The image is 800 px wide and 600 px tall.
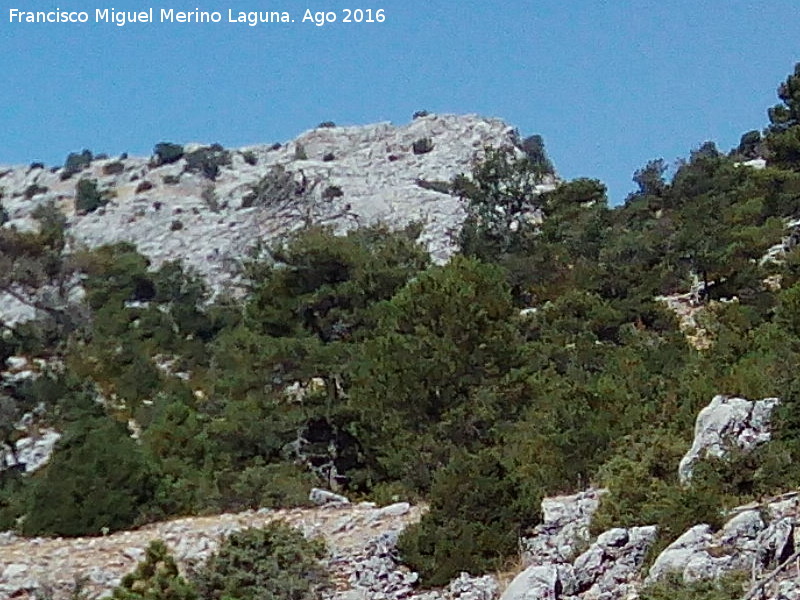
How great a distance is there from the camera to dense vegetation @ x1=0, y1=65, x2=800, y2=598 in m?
13.0

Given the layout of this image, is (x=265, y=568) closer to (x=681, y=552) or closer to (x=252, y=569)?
(x=252, y=569)

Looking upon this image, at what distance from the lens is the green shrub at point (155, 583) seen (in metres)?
11.2

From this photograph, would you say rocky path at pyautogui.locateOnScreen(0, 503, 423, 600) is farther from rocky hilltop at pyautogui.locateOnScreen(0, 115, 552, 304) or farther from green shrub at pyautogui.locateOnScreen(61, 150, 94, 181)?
green shrub at pyautogui.locateOnScreen(61, 150, 94, 181)

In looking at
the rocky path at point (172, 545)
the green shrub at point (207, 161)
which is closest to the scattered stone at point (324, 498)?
the rocky path at point (172, 545)

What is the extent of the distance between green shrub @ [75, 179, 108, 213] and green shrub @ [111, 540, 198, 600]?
61184 millimetres

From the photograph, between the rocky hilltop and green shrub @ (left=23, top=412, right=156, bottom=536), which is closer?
green shrub @ (left=23, top=412, right=156, bottom=536)

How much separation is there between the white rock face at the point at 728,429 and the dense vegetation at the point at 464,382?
279 mm

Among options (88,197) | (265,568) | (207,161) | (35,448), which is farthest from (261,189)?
(265,568)

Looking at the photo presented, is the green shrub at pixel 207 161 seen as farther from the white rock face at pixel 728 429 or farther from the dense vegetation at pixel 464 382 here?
the white rock face at pixel 728 429

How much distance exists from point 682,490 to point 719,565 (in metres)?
2.08

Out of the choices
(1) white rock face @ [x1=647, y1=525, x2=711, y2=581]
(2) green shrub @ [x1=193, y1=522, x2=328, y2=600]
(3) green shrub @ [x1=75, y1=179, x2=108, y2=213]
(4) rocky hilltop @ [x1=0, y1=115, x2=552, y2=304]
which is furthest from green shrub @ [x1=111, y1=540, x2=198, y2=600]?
(3) green shrub @ [x1=75, y1=179, x2=108, y2=213]

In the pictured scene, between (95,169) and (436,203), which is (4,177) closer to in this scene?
(95,169)

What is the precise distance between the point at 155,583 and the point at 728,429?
564 centimetres

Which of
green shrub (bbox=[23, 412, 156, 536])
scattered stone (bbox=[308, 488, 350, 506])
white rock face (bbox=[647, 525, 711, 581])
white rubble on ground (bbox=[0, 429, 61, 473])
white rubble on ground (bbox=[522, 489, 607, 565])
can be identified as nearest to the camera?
Result: white rock face (bbox=[647, 525, 711, 581])
